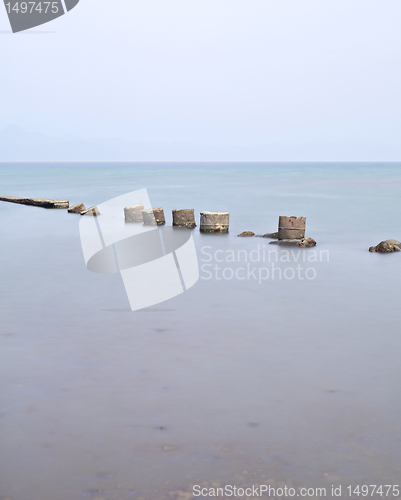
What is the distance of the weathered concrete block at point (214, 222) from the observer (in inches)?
572

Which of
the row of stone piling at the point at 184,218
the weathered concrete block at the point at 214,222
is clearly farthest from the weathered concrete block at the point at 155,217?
the weathered concrete block at the point at 214,222

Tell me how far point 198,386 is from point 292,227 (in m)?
8.64

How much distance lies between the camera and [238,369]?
4.75m

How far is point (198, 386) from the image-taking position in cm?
438

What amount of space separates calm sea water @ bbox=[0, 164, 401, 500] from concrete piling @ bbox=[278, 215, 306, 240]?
366cm

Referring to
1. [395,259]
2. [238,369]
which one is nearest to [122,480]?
[238,369]

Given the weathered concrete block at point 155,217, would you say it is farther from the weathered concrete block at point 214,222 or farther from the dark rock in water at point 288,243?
the dark rock in water at point 288,243

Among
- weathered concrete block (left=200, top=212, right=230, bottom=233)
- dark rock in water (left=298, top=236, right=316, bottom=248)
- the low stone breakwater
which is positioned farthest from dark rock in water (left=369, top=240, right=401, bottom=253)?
weathered concrete block (left=200, top=212, right=230, bottom=233)

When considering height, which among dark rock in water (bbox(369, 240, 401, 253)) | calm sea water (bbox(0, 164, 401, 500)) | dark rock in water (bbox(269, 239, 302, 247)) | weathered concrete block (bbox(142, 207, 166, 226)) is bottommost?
weathered concrete block (bbox(142, 207, 166, 226))

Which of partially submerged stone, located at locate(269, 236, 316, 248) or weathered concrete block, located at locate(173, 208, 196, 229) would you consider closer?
partially submerged stone, located at locate(269, 236, 316, 248)

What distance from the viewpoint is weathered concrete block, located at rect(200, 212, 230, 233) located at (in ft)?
47.6

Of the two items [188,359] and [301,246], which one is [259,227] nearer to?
[301,246]

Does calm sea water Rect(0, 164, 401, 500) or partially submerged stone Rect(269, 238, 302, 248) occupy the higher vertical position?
calm sea water Rect(0, 164, 401, 500)

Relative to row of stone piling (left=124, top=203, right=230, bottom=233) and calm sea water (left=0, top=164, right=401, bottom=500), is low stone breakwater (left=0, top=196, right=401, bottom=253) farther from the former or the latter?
calm sea water (left=0, top=164, right=401, bottom=500)
